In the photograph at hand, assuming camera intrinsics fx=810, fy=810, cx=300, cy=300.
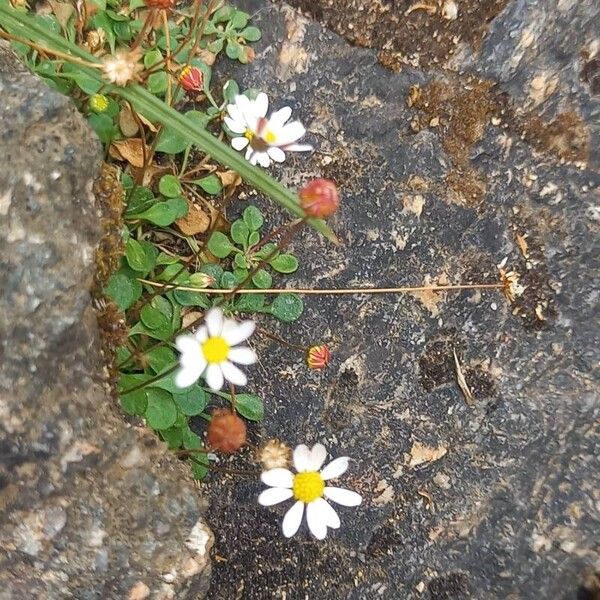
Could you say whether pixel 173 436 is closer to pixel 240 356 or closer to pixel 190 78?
pixel 240 356

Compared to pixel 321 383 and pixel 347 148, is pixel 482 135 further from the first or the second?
pixel 321 383

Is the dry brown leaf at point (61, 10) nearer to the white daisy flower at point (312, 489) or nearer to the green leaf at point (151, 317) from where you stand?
the green leaf at point (151, 317)

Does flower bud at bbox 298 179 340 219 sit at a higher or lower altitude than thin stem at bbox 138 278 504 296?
lower

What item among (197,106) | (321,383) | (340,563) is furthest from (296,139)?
(340,563)

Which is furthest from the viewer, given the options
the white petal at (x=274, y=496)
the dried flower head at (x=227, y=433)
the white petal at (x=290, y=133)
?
the white petal at (x=290, y=133)

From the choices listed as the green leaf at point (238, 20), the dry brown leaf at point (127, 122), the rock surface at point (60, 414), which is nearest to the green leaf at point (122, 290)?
the rock surface at point (60, 414)

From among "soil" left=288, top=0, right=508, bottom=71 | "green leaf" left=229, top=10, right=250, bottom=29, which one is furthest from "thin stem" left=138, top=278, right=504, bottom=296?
"green leaf" left=229, top=10, right=250, bottom=29

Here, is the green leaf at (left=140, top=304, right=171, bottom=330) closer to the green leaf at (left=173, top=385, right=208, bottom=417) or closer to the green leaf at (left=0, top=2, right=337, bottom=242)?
the green leaf at (left=173, top=385, right=208, bottom=417)

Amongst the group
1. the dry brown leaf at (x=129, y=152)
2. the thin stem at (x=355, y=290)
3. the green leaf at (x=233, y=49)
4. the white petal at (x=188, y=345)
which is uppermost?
the green leaf at (x=233, y=49)
